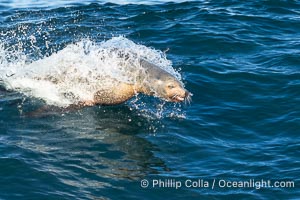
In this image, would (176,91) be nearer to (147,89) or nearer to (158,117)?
(147,89)

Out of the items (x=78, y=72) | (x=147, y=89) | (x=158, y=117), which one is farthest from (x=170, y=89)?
(x=78, y=72)

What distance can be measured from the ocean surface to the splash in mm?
26

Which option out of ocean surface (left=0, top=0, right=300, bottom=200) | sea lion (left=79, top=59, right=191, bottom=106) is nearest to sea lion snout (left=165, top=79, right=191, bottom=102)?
sea lion (left=79, top=59, right=191, bottom=106)

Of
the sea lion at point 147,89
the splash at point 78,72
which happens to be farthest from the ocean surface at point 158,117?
the sea lion at point 147,89

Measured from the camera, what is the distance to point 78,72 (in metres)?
11.3

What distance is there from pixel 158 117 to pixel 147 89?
0.83 meters

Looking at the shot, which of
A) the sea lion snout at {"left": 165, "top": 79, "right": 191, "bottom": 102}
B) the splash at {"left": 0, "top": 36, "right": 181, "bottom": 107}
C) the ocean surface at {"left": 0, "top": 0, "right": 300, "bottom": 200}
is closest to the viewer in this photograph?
the ocean surface at {"left": 0, "top": 0, "right": 300, "bottom": 200}

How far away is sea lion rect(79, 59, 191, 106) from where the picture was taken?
1016cm

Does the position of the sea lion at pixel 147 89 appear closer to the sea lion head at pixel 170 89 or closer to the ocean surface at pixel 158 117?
the sea lion head at pixel 170 89

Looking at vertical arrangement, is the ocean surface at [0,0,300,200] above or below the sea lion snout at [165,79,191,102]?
below

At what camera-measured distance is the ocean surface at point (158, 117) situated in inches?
338

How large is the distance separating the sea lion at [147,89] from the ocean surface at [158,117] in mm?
207

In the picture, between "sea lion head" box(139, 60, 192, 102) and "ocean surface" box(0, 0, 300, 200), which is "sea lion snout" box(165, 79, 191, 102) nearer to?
"sea lion head" box(139, 60, 192, 102)

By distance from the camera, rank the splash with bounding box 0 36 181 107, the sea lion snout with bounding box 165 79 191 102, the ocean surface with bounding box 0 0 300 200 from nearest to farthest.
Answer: the ocean surface with bounding box 0 0 300 200
the sea lion snout with bounding box 165 79 191 102
the splash with bounding box 0 36 181 107
